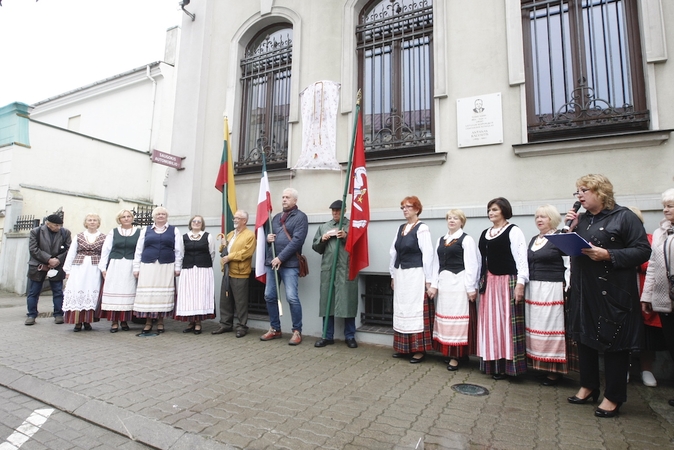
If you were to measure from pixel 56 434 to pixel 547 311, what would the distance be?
14.1ft

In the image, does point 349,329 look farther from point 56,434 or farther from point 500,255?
point 56,434

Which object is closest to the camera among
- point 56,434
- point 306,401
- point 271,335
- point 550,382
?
point 56,434

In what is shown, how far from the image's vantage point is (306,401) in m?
3.43

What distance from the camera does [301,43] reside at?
6961mm

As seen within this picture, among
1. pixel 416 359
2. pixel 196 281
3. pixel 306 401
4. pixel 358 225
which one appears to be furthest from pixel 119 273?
pixel 416 359

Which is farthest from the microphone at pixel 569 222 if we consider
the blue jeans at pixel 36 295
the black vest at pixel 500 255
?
the blue jeans at pixel 36 295

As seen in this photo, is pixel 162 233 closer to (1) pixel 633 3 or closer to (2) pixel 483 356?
(2) pixel 483 356

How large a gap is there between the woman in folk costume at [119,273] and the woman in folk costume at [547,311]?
561 centimetres

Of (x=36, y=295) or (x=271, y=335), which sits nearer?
(x=271, y=335)

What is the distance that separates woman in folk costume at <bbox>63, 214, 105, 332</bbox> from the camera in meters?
6.22

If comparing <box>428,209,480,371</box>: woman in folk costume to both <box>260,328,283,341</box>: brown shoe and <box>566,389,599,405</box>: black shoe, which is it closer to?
<box>566,389,599,405</box>: black shoe

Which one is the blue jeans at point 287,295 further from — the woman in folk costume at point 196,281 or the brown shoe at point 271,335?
the woman in folk costume at point 196,281

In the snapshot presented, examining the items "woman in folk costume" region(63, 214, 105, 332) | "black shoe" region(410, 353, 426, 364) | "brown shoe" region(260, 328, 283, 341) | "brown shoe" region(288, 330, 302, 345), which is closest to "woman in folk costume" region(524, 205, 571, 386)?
"black shoe" region(410, 353, 426, 364)

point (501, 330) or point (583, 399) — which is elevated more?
point (501, 330)
